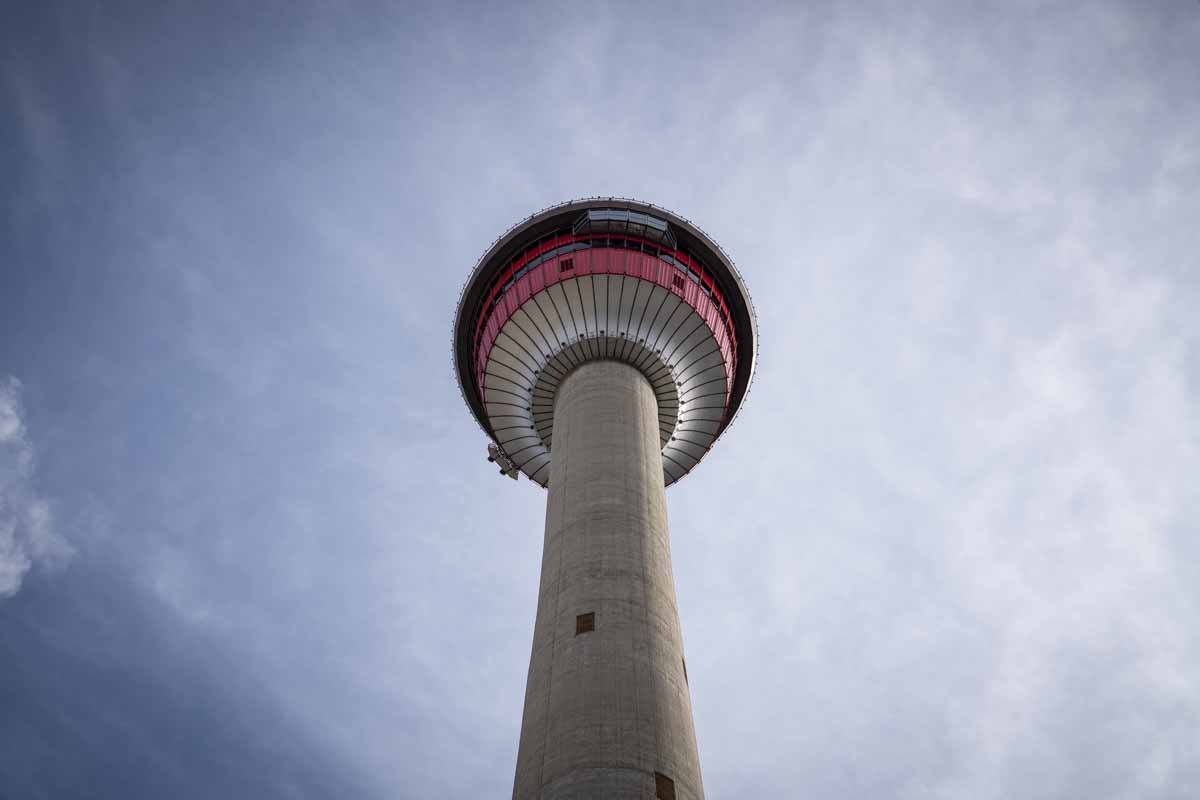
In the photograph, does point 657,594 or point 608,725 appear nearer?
point 608,725

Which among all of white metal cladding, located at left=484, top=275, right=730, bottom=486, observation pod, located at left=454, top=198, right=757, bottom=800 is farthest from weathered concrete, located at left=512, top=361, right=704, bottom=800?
white metal cladding, located at left=484, top=275, right=730, bottom=486

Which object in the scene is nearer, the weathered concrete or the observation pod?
the weathered concrete

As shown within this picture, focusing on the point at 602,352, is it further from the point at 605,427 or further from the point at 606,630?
the point at 606,630

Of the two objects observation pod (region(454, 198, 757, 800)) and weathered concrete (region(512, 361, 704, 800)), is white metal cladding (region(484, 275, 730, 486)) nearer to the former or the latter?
observation pod (region(454, 198, 757, 800))

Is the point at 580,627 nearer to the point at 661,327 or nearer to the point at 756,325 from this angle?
the point at 661,327

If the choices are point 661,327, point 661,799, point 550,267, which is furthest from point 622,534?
point 550,267

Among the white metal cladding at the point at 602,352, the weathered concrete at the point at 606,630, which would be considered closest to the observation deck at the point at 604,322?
the white metal cladding at the point at 602,352
